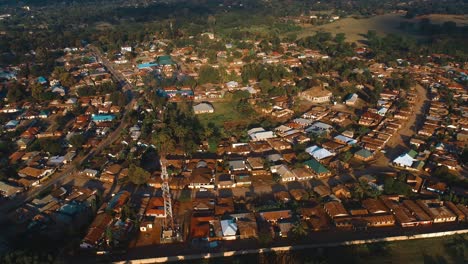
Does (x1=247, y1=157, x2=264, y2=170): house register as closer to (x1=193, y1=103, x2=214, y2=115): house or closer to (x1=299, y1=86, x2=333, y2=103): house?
(x1=193, y1=103, x2=214, y2=115): house

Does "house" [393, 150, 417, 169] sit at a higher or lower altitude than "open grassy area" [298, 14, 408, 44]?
higher

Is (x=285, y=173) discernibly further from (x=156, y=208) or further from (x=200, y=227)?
(x=156, y=208)

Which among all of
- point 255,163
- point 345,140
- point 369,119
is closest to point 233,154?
point 255,163

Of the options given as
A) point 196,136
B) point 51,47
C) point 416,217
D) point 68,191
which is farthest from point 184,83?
point 51,47

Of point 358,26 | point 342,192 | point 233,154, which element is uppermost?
point 342,192

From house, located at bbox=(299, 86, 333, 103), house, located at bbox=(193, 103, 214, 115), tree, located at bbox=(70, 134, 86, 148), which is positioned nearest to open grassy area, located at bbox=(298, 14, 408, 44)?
house, located at bbox=(299, 86, 333, 103)
